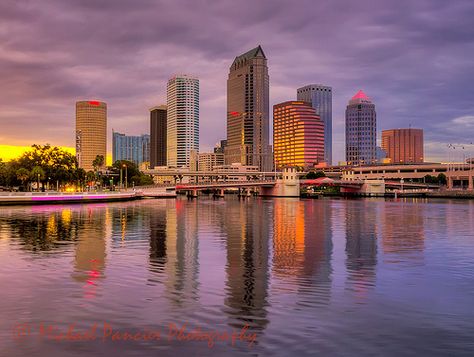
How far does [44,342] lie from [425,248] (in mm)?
30550

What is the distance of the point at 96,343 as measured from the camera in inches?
554

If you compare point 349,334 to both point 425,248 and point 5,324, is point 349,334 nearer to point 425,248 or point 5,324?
point 5,324

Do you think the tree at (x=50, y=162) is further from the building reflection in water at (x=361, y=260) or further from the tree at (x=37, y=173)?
the building reflection in water at (x=361, y=260)

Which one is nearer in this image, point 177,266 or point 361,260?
point 177,266

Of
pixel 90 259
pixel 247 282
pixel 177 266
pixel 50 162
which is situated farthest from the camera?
pixel 50 162

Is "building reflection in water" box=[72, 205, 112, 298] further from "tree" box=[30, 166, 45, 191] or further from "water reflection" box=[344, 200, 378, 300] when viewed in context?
"tree" box=[30, 166, 45, 191]

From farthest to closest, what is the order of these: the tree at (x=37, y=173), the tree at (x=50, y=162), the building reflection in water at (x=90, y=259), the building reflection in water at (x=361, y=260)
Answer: the tree at (x=50, y=162)
the tree at (x=37, y=173)
the building reflection in water at (x=361, y=260)
the building reflection in water at (x=90, y=259)

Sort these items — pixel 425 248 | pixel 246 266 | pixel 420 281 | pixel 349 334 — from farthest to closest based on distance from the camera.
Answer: pixel 425 248
pixel 246 266
pixel 420 281
pixel 349 334

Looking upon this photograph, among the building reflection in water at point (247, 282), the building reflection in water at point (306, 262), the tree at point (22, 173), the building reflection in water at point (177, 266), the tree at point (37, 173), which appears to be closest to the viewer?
the building reflection in water at point (247, 282)

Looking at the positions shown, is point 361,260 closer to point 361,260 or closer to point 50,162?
point 361,260

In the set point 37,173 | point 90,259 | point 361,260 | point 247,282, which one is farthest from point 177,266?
point 37,173

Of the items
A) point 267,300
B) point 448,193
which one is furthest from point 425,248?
point 448,193

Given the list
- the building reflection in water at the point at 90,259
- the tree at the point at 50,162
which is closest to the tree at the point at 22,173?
the tree at the point at 50,162

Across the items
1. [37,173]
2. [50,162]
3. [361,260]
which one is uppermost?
[50,162]
